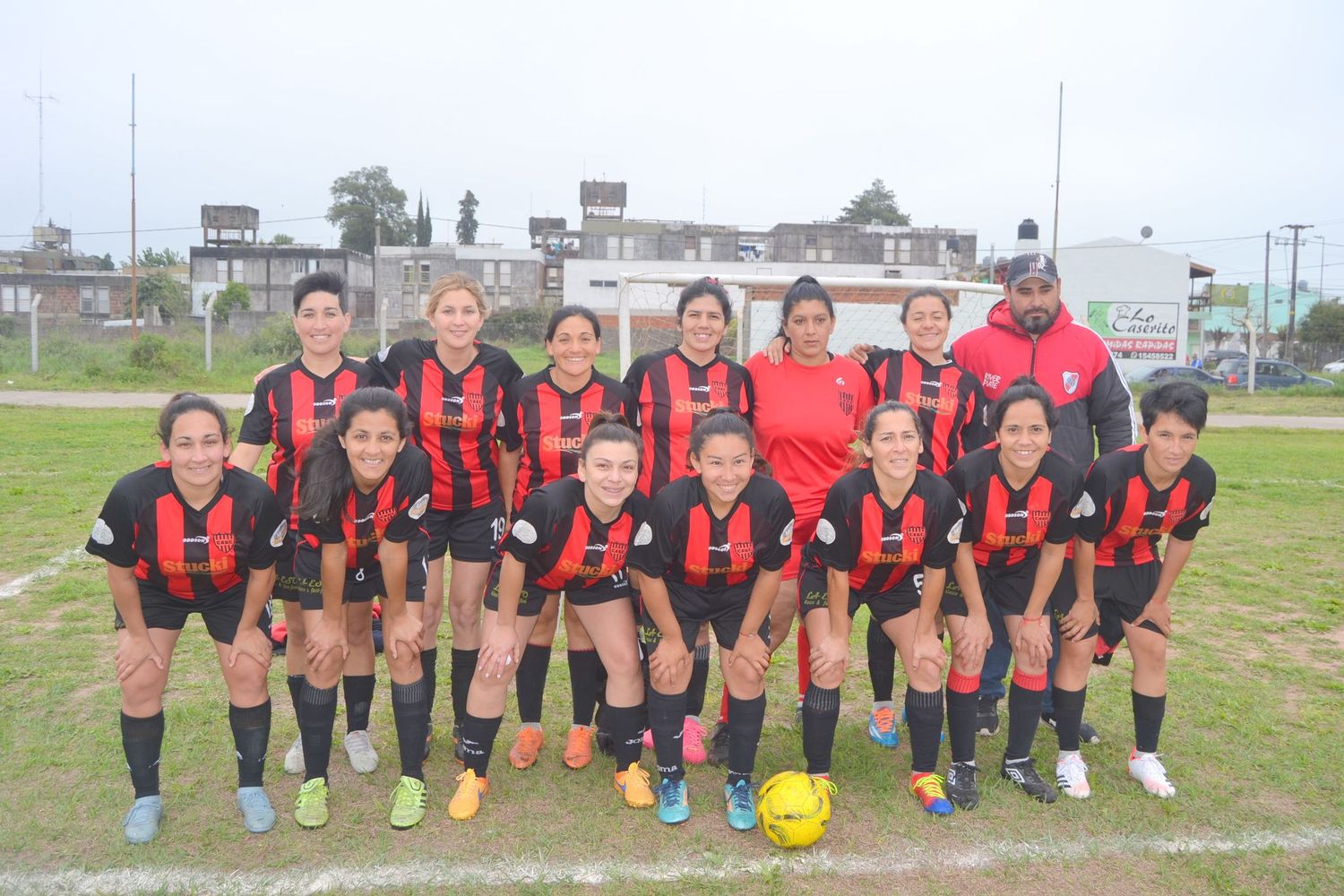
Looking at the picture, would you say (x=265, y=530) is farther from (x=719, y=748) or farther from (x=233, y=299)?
(x=233, y=299)

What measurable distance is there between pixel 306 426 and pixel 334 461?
17.1 inches

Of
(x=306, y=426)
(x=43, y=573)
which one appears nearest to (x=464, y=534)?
(x=306, y=426)

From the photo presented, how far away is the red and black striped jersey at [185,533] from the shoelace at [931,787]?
2.43 meters

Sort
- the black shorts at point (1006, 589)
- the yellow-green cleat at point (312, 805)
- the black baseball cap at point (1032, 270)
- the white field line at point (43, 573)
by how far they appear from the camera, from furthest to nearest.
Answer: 1. the white field line at point (43, 573)
2. the black baseball cap at point (1032, 270)
3. the black shorts at point (1006, 589)
4. the yellow-green cleat at point (312, 805)

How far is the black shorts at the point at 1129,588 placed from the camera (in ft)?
11.7

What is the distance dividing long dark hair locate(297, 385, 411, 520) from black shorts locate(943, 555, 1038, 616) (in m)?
2.10

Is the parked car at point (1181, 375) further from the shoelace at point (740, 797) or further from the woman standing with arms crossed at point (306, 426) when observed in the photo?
the woman standing with arms crossed at point (306, 426)

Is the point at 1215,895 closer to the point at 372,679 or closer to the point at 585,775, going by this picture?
the point at 585,775

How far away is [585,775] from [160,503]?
1.80 meters

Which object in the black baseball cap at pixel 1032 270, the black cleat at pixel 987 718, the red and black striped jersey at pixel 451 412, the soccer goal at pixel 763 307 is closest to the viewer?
the red and black striped jersey at pixel 451 412

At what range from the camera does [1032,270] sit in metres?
3.86

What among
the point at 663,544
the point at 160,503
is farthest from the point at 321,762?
the point at 663,544

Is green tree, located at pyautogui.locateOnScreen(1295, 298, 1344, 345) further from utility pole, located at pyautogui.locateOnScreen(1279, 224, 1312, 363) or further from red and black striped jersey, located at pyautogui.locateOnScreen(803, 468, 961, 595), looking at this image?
red and black striped jersey, located at pyautogui.locateOnScreen(803, 468, 961, 595)

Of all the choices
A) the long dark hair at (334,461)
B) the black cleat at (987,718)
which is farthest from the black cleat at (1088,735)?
the long dark hair at (334,461)
